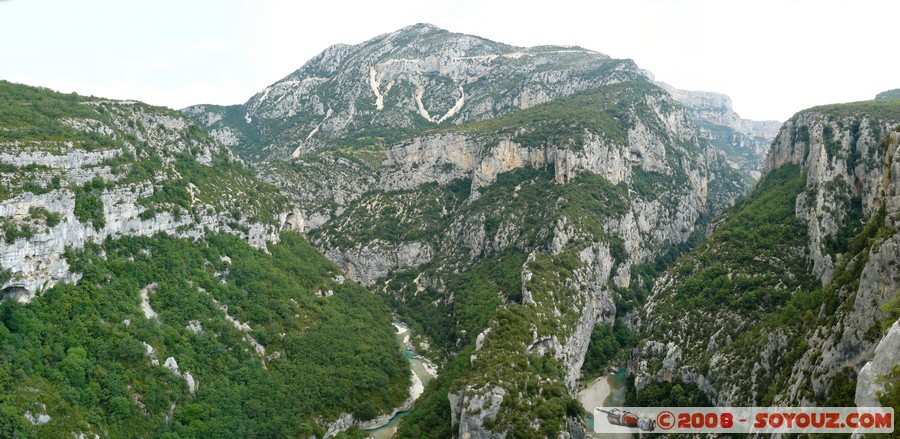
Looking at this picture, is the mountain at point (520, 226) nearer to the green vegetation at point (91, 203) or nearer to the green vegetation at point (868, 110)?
the green vegetation at point (868, 110)


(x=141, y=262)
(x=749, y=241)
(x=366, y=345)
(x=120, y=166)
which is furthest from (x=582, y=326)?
(x=120, y=166)

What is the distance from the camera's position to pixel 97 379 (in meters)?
55.2

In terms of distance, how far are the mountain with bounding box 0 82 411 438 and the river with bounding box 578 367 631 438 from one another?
26215 mm

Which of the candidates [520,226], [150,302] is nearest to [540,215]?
[520,226]

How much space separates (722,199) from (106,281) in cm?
15436

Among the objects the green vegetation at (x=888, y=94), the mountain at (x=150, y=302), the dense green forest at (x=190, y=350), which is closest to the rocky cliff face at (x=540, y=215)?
the dense green forest at (x=190, y=350)

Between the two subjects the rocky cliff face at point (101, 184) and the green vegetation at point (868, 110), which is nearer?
the rocky cliff face at point (101, 184)

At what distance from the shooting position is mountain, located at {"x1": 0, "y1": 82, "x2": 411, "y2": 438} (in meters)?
54.2

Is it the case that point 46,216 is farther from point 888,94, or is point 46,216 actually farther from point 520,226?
point 888,94

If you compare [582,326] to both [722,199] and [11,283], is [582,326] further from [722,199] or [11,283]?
[722,199]

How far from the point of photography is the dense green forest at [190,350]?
52.6 m

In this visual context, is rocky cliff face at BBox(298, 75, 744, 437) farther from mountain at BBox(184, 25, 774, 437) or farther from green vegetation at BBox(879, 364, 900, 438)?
green vegetation at BBox(879, 364, 900, 438)

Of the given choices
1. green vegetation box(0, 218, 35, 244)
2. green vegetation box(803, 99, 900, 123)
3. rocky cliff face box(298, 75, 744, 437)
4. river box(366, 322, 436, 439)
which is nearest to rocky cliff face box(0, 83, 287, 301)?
green vegetation box(0, 218, 35, 244)

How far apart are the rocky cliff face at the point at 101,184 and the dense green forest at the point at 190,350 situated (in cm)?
223
